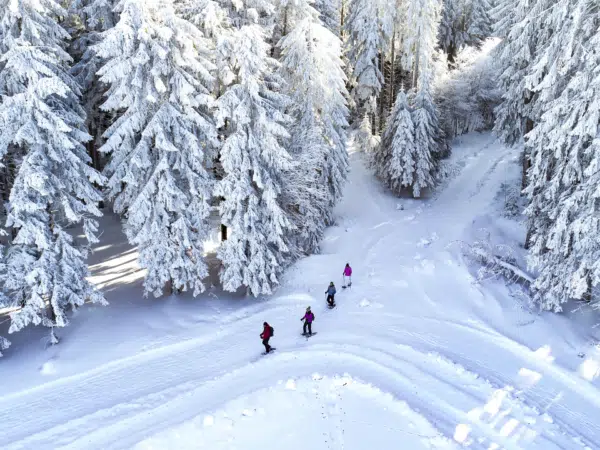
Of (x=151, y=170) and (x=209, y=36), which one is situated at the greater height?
(x=209, y=36)

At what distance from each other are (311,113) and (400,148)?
10.3 meters

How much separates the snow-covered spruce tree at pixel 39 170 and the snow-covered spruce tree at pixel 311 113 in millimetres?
9200

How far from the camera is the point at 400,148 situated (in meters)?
30.2

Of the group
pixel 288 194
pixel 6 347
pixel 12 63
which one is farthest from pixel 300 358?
pixel 12 63

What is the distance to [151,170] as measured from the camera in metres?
17.0

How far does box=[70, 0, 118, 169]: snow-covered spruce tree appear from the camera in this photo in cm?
2141

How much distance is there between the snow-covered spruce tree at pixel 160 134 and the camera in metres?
15.5

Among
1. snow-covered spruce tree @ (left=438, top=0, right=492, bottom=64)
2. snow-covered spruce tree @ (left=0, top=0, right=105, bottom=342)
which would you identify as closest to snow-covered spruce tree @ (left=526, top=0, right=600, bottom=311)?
snow-covered spruce tree @ (left=0, top=0, right=105, bottom=342)

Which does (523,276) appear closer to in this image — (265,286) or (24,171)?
(265,286)

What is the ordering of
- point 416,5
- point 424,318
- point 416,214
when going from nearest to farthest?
point 424,318
point 416,214
point 416,5

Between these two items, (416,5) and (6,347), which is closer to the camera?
(6,347)

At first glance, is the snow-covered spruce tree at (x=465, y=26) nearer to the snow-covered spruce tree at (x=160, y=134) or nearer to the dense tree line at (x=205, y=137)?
the dense tree line at (x=205, y=137)

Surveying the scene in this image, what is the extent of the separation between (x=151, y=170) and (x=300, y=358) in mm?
9338

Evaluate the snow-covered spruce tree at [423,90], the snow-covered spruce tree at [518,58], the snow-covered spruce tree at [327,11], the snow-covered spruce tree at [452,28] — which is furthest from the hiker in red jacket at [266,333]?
the snow-covered spruce tree at [452,28]
